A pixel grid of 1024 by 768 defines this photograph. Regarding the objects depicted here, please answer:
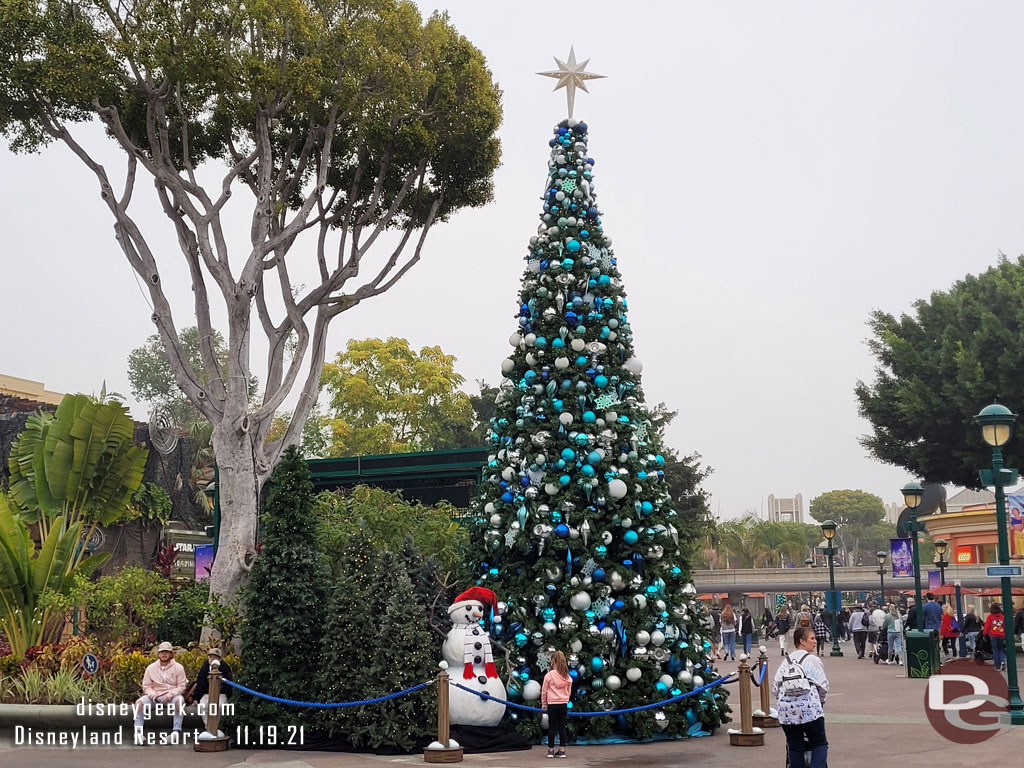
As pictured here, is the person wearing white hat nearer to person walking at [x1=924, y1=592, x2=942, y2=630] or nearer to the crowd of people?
the crowd of people

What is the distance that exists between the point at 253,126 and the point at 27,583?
8964 mm

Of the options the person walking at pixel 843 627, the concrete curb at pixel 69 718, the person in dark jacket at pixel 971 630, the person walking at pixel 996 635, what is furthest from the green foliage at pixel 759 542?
the concrete curb at pixel 69 718

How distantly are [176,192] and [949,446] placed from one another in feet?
74.1

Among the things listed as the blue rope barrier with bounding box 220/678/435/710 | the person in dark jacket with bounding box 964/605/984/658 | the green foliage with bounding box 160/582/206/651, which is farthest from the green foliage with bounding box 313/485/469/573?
the person in dark jacket with bounding box 964/605/984/658

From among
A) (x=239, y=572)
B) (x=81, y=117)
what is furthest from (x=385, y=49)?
(x=239, y=572)

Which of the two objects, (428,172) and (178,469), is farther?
(178,469)

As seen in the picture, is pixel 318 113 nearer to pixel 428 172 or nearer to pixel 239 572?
pixel 428 172

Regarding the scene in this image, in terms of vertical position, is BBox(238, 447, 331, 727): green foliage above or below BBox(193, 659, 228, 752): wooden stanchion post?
above

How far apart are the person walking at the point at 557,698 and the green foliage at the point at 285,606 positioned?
311 cm

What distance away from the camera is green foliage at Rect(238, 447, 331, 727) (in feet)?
41.0

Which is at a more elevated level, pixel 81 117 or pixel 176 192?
pixel 81 117

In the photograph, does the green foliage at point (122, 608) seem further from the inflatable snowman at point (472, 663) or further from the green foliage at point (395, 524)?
the inflatable snowman at point (472, 663)

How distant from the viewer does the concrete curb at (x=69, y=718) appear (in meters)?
12.9

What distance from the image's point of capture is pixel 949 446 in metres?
29.6
